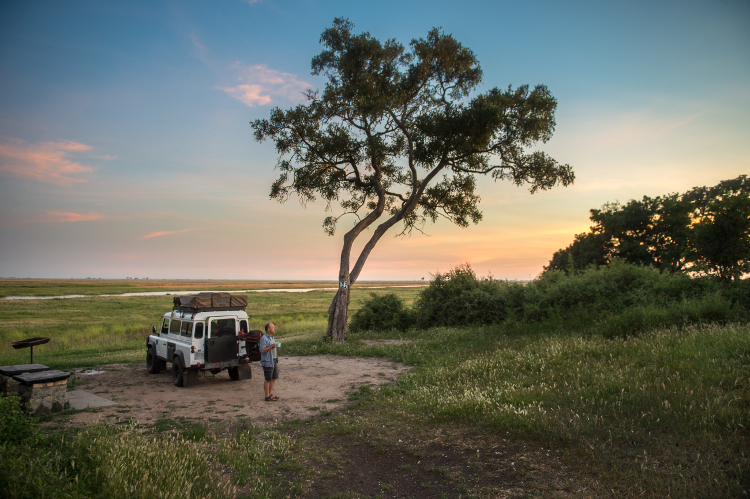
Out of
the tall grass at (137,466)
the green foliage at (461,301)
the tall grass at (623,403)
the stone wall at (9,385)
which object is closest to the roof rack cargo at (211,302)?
the stone wall at (9,385)

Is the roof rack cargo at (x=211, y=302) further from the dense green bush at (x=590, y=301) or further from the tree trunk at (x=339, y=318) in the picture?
the dense green bush at (x=590, y=301)

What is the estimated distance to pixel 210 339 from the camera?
12.0 m

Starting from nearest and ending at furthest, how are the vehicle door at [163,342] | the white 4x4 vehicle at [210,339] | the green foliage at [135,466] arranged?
the green foliage at [135,466]
the white 4x4 vehicle at [210,339]
the vehicle door at [163,342]

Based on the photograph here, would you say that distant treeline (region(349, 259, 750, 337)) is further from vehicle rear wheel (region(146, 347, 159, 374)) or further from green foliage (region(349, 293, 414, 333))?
vehicle rear wheel (region(146, 347, 159, 374))

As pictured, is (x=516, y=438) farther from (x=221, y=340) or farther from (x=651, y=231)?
(x=651, y=231)

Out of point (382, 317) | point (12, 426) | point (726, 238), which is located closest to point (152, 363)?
point (12, 426)

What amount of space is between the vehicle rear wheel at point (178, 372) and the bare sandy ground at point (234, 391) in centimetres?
27

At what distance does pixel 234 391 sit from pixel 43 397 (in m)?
4.39

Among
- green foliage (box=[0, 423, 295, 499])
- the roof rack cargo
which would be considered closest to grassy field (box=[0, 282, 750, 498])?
green foliage (box=[0, 423, 295, 499])

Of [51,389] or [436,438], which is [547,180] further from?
[51,389]

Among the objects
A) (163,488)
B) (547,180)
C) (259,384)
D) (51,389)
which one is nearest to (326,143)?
(547,180)

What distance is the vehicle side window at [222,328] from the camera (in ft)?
40.5

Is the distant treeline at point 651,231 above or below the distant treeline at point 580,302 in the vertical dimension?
above

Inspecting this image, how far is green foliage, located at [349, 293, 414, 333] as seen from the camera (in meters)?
28.6
